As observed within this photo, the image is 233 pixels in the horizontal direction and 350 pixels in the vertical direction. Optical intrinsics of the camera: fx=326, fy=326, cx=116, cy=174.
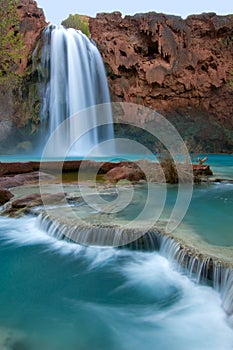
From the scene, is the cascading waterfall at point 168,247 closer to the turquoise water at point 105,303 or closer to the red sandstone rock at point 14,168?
the turquoise water at point 105,303

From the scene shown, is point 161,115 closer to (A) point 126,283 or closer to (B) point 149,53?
(B) point 149,53

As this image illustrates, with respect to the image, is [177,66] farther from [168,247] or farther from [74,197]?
[168,247]

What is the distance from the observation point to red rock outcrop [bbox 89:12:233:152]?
26.9m

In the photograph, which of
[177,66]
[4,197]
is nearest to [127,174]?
[4,197]

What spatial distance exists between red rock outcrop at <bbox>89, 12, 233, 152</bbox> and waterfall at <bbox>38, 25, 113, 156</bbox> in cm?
169

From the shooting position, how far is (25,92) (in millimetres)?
26875

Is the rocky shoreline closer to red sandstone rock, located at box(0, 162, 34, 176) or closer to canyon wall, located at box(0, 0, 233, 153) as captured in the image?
red sandstone rock, located at box(0, 162, 34, 176)

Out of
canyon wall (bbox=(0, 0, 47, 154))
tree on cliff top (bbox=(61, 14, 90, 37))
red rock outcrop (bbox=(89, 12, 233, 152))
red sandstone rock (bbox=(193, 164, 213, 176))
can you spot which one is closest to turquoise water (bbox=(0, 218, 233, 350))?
red sandstone rock (bbox=(193, 164, 213, 176))

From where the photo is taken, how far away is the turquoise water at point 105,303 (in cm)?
319

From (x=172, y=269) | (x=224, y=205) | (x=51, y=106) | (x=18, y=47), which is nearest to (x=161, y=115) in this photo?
(x=51, y=106)

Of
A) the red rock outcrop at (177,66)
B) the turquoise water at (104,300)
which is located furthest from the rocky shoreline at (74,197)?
the red rock outcrop at (177,66)

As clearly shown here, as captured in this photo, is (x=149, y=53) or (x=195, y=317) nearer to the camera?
(x=195, y=317)

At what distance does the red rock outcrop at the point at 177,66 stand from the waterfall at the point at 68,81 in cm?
169

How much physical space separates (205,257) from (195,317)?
803 millimetres
